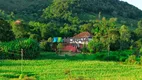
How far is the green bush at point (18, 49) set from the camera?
51.0 metres

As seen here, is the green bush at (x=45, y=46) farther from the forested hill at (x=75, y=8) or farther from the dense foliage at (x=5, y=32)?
the forested hill at (x=75, y=8)

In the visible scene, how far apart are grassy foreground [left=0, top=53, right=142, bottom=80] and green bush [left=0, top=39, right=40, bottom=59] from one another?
5.71ft

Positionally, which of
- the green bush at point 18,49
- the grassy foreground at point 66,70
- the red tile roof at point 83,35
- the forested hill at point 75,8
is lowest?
the grassy foreground at point 66,70

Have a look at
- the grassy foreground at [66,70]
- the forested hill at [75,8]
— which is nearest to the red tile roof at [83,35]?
the forested hill at [75,8]

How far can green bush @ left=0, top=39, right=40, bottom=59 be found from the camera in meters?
51.0

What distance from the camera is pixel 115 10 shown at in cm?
11244

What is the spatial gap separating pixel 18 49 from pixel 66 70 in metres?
15.2

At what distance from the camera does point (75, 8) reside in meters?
101

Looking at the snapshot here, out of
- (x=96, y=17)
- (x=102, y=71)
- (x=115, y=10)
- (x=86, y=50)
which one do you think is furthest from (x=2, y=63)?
(x=115, y=10)

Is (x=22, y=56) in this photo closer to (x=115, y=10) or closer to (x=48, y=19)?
(x=48, y=19)

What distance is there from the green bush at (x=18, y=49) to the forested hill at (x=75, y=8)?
36.7 metres

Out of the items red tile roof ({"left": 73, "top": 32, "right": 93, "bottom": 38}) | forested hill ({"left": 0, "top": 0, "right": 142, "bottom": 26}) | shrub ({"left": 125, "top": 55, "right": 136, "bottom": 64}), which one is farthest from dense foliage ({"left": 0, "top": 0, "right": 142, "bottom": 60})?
shrub ({"left": 125, "top": 55, "right": 136, "bottom": 64})

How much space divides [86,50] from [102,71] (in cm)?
2242

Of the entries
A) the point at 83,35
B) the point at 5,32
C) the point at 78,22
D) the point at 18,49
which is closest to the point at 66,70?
the point at 18,49
